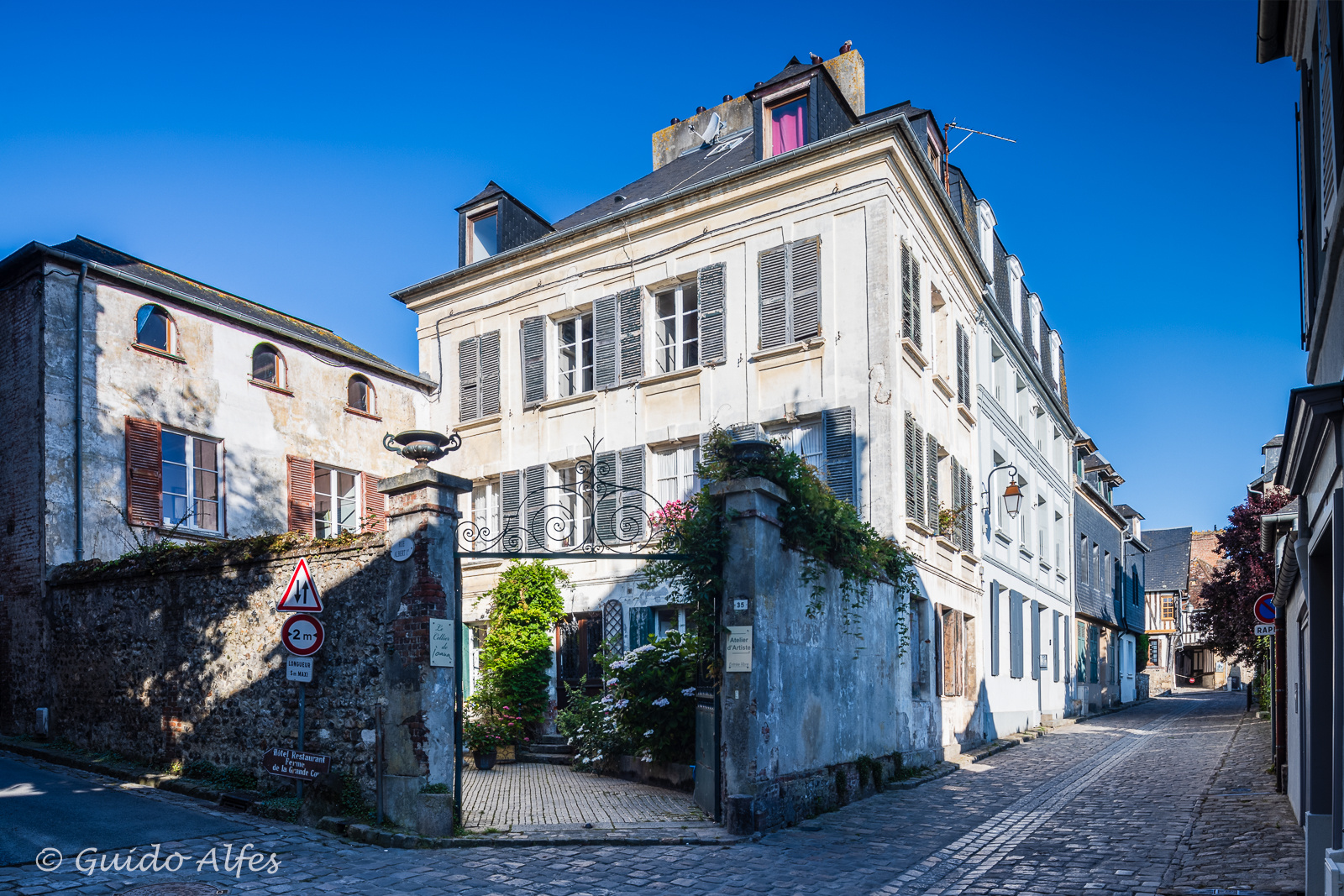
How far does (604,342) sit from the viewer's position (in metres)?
17.1

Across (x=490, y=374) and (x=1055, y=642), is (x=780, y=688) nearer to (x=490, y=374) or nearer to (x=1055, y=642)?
(x=490, y=374)

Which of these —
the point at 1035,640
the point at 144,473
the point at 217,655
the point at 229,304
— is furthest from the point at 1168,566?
the point at 217,655

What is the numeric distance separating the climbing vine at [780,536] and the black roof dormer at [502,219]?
8792mm

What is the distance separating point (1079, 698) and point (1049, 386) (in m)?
8.92

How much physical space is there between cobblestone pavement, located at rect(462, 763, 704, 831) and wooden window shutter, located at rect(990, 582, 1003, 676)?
934 centimetres

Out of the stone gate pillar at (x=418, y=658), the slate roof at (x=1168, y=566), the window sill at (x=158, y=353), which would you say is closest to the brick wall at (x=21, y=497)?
the window sill at (x=158, y=353)

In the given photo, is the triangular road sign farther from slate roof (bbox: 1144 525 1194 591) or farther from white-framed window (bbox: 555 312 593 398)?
slate roof (bbox: 1144 525 1194 591)

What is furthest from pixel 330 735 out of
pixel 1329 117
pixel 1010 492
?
pixel 1010 492

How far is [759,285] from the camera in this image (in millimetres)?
15555

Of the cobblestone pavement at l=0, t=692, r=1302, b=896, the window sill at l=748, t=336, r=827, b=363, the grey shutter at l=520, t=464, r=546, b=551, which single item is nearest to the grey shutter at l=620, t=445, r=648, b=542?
the grey shutter at l=520, t=464, r=546, b=551

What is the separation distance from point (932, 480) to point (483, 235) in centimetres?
970

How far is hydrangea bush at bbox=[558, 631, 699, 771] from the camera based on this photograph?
436 inches

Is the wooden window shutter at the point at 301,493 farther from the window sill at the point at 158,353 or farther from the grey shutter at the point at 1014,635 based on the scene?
the grey shutter at the point at 1014,635

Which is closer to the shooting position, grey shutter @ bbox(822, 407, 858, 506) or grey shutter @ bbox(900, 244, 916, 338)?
grey shutter @ bbox(822, 407, 858, 506)
